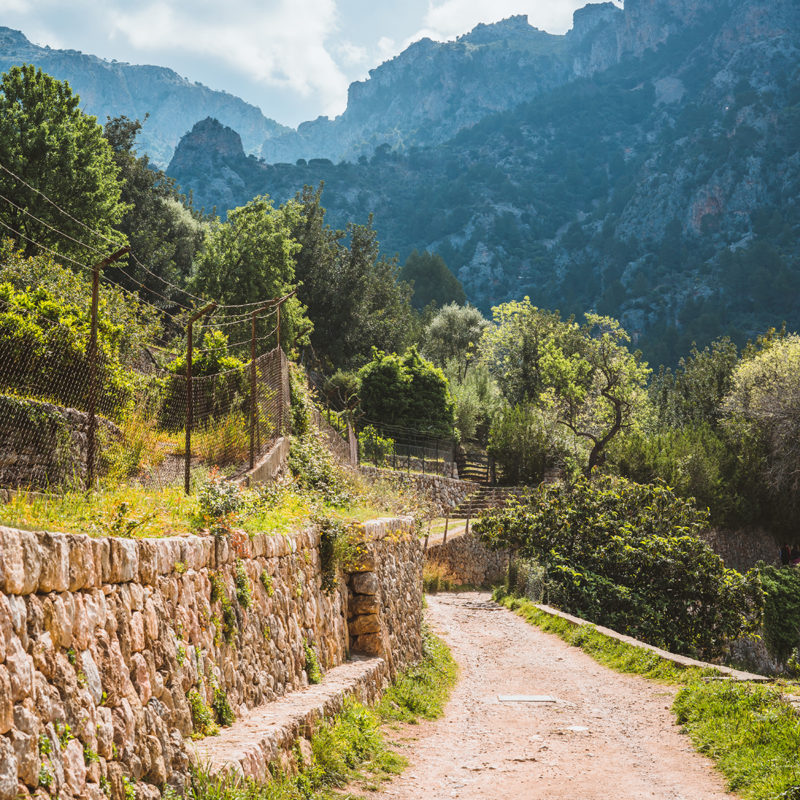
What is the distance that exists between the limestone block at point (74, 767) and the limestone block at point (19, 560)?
30.3 inches

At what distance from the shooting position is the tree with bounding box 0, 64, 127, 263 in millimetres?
22688

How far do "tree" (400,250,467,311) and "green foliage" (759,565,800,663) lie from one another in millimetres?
78446

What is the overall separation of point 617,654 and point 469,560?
1277 centimetres

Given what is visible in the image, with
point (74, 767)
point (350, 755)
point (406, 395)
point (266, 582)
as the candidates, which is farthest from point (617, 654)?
point (406, 395)

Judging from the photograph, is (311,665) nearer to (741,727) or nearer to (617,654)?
(741,727)

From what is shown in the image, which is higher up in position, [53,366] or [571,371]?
[571,371]

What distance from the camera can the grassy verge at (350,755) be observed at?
491cm

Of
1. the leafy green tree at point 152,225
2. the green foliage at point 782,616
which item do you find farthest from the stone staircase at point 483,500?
the leafy green tree at point 152,225

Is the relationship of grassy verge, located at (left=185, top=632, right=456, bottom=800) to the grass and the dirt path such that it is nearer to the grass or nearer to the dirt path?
the dirt path

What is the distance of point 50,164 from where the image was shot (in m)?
23.3

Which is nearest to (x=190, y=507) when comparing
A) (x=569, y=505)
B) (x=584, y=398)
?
(x=569, y=505)

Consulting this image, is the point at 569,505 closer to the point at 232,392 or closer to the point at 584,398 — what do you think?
the point at 232,392

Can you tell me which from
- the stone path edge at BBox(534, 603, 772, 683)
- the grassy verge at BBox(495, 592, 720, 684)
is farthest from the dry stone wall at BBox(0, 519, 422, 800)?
the grassy verge at BBox(495, 592, 720, 684)

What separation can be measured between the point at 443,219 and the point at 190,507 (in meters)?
150
